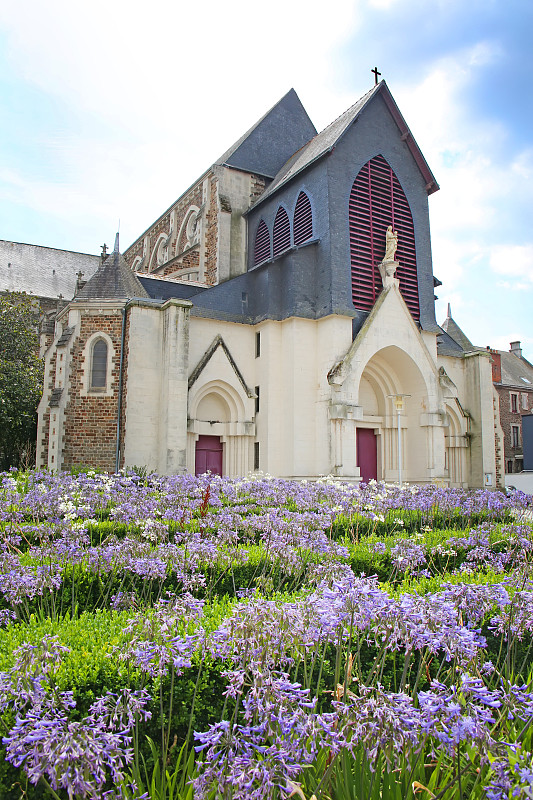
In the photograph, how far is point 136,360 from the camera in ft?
62.8

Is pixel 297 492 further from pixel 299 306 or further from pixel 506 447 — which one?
pixel 506 447

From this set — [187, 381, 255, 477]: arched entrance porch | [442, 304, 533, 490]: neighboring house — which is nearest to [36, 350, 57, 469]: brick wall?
[187, 381, 255, 477]: arched entrance porch

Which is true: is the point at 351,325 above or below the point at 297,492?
above

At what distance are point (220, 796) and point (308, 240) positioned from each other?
20825 mm

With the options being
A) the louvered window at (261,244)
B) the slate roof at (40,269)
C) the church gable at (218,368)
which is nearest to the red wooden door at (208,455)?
the church gable at (218,368)

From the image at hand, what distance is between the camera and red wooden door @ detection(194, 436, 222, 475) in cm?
2084

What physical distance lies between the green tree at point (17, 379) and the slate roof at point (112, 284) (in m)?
6.04

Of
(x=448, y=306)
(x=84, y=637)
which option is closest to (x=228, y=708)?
(x=84, y=637)

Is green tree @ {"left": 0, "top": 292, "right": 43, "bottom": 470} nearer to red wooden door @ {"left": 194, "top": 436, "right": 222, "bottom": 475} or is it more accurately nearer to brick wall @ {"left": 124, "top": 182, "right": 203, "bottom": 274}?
brick wall @ {"left": 124, "top": 182, "right": 203, "bottom": 274}

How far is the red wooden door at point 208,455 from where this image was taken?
821 inches

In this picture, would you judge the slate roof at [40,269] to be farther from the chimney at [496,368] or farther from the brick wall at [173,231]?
the chimney at [496,368]

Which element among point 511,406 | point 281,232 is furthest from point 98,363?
point 511,406

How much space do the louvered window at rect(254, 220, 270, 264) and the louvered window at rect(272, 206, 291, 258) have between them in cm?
55

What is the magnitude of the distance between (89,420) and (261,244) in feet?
34.2
